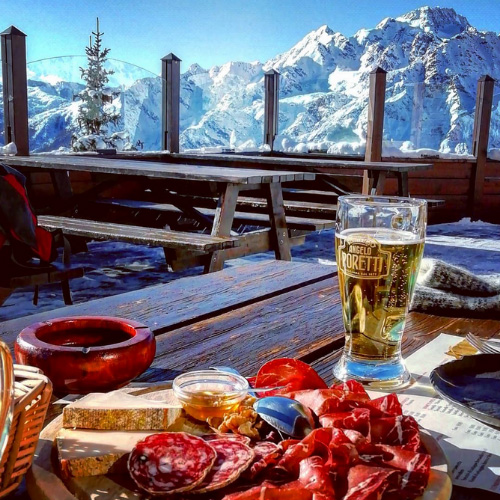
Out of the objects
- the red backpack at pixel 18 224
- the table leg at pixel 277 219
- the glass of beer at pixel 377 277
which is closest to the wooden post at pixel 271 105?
the table leg at pixel 277 219

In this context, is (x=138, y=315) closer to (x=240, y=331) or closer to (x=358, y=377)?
(x=240, y=331)

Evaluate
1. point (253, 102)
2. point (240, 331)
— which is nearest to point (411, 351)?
point (240, 331)

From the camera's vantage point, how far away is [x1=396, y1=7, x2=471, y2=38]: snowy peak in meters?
23.6

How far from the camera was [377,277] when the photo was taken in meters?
0.87

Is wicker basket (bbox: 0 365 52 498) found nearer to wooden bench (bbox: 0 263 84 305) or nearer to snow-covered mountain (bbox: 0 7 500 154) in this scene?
wooden bench (bbox: 0 263 84 305)

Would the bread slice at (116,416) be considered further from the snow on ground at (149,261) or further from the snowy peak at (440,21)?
the snowy peak at (440,21)

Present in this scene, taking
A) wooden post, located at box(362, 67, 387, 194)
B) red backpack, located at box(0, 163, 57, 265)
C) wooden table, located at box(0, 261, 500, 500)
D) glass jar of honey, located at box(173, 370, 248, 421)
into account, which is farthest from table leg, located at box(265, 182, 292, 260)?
wooden post, located at box(362, 67, 387, 194)

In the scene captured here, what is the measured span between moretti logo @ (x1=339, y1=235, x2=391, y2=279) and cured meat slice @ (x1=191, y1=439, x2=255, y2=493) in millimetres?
386

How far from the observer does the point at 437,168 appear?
935cm

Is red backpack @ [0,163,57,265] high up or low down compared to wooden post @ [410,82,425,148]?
down

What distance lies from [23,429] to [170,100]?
7.91m

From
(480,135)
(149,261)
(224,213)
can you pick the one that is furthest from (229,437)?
(480,135)

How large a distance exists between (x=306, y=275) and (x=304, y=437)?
114cm

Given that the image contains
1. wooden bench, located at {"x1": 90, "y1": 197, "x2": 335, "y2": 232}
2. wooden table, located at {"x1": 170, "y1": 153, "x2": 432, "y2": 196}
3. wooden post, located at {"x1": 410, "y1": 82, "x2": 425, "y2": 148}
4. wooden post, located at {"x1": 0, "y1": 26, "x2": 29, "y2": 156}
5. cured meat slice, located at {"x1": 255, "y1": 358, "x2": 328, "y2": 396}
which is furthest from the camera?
wooden post, located at {"x1": 410, "y1": 82, "x2": 425, "y2": 148}
